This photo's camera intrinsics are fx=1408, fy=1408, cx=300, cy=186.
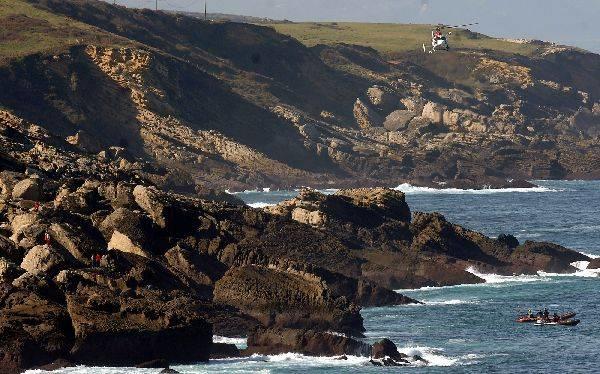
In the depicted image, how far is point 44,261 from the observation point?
66.4 meters

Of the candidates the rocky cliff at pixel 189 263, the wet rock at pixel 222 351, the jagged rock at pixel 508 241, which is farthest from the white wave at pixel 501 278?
the wet rock at pixel 222 351

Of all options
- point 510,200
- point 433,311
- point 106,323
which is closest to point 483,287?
point 433,311

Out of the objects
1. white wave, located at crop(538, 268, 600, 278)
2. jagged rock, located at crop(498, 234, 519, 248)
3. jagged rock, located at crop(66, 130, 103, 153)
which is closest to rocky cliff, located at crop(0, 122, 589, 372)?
A: jagged rock, located at crop(498, 234, 519, 248)

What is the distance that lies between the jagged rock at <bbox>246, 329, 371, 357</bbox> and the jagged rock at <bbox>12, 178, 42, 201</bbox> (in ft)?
66.8

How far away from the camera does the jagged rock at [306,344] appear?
65.1 meters

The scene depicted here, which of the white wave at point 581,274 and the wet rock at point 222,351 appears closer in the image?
the wet rock at point 222,351

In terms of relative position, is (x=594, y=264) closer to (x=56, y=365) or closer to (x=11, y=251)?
(x=11, y=251)

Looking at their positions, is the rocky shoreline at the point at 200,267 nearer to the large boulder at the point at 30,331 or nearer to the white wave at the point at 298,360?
the large boulder at the point at 30,331

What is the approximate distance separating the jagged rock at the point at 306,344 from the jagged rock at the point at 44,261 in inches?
382

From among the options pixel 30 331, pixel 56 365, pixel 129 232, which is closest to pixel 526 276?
pixel 129 232

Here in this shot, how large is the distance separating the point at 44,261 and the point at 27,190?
14500 mm

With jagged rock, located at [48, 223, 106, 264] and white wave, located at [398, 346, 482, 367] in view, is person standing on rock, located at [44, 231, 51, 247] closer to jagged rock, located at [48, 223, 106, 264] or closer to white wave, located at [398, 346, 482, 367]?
jagged rock, located at [48, 223, 106, 264]

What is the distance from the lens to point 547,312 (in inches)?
3041

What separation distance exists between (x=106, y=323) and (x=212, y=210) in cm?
2708
